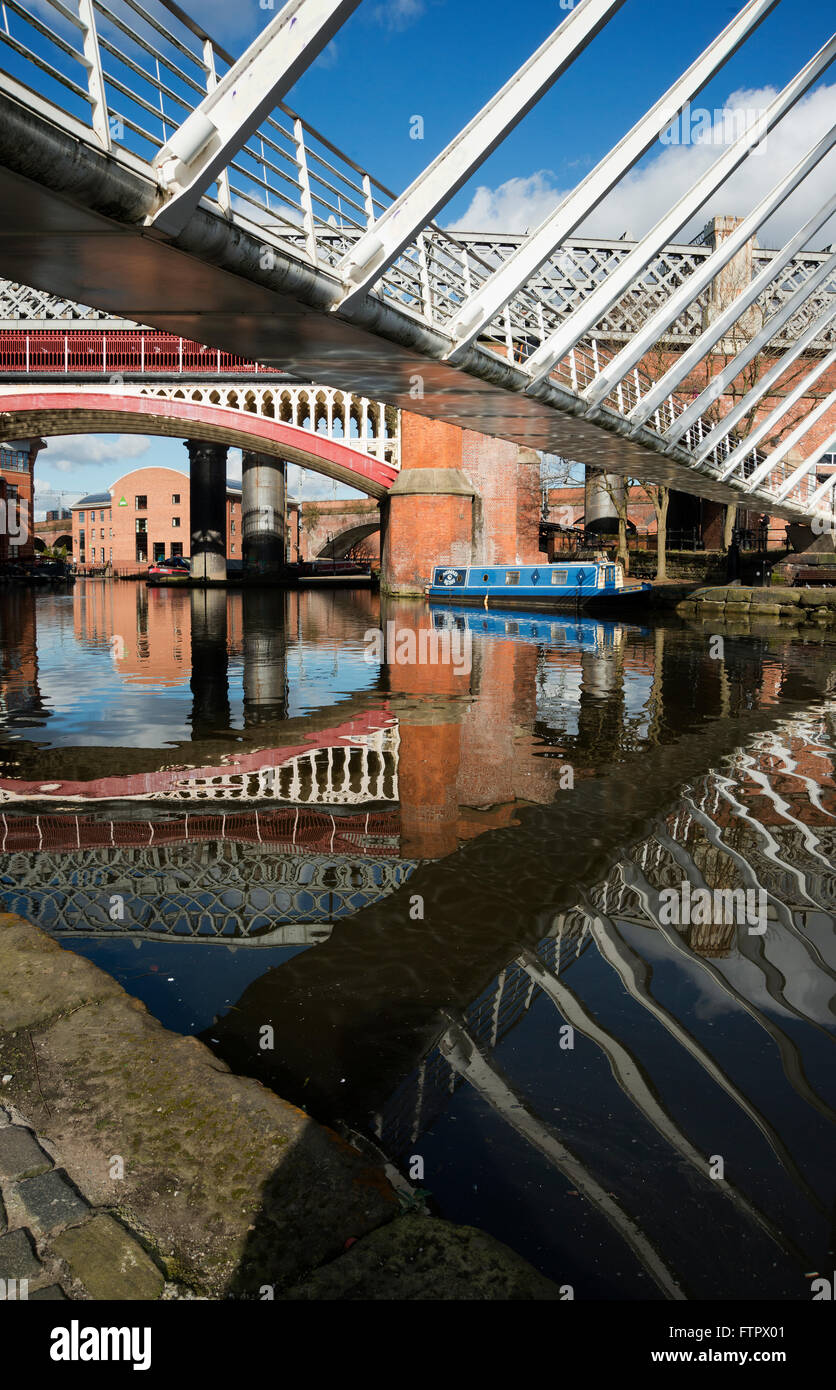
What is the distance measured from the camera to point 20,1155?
2.59 metres

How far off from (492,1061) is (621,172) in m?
11.5

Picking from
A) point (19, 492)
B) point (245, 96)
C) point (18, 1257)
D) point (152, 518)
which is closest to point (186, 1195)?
point (18, 1257)

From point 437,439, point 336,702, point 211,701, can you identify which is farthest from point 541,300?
point 437,439

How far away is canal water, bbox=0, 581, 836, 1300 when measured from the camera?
273 centimetres

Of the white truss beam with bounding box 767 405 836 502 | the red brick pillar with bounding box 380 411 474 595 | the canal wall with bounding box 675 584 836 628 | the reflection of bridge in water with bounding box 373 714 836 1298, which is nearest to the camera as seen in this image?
the reflection of bridge in water with bounding box 373 714 836 1298

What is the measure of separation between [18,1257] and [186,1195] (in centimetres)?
45

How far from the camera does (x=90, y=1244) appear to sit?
89.5 inches

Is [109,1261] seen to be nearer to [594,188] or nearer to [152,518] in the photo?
[594,188]

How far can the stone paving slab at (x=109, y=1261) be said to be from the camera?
7.08ft

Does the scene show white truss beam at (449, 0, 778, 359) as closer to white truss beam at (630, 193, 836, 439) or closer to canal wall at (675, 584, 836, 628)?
white truss beam at (630, 193, 836, 439)

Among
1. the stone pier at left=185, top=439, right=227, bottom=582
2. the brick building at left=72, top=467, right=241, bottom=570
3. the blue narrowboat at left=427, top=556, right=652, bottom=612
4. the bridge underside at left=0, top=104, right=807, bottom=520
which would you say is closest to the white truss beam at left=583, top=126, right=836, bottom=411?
the bridge underside at left=0, top=104, right=807, bottom=520

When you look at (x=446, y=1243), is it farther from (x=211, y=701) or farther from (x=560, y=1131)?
(x=211, y=701)

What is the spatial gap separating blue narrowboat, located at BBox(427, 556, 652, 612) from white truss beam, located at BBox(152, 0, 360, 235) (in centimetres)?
2311

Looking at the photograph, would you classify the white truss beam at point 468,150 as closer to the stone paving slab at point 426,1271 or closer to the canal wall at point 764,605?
the stone paving slab at point 426,1271
